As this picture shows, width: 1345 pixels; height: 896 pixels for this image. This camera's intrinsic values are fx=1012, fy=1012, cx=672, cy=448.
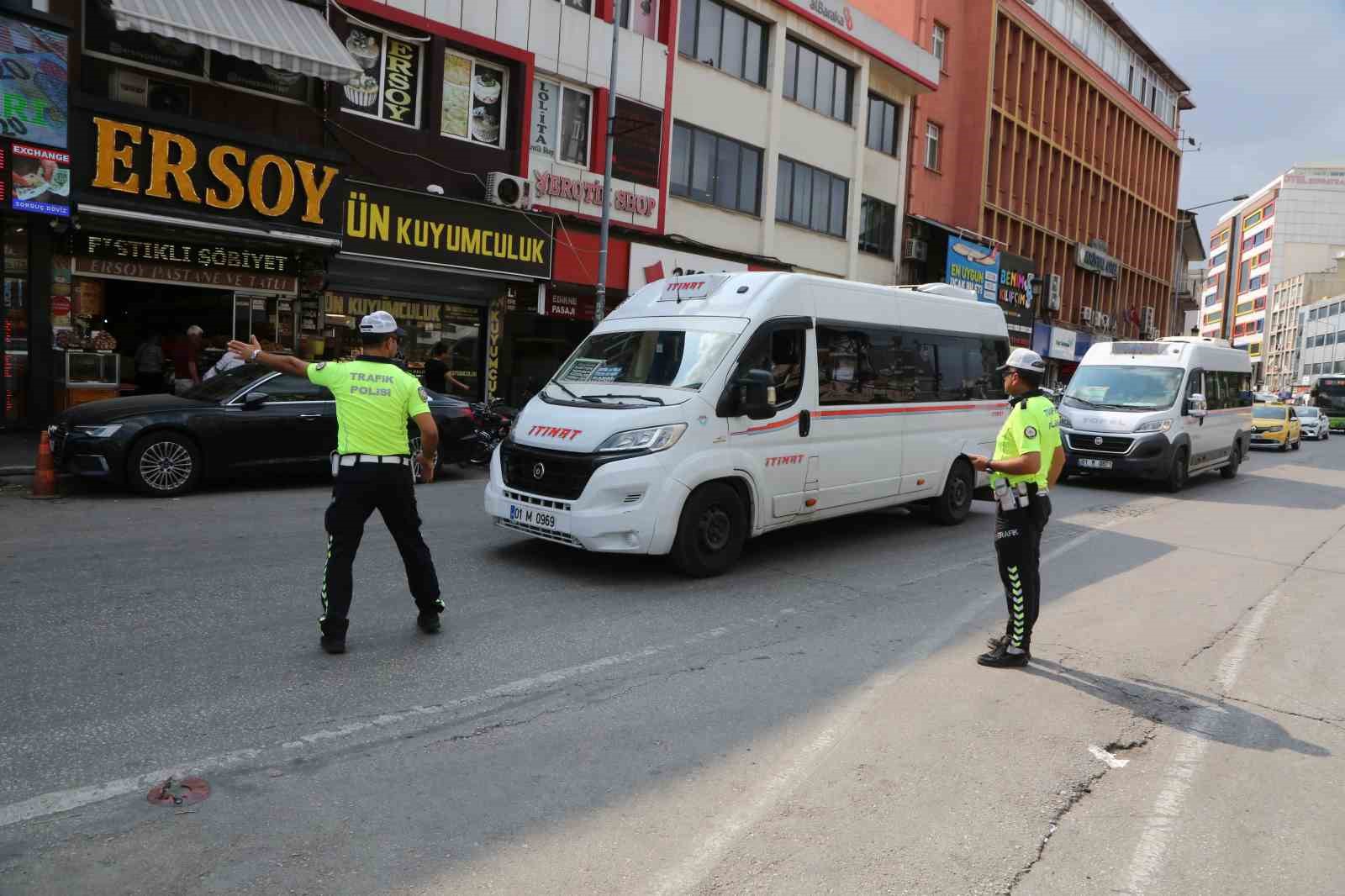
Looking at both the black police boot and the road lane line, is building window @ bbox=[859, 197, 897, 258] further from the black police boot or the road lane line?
the road lane line

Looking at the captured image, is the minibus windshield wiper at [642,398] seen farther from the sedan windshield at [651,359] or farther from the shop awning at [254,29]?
the shop awning at [254,29]

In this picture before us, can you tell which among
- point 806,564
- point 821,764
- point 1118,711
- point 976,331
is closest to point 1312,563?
point 976,331

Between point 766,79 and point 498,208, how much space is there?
31.8ft

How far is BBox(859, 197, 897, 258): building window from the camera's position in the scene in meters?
29.8

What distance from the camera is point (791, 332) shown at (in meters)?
8.73

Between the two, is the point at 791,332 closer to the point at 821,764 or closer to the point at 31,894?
the point at 821,764

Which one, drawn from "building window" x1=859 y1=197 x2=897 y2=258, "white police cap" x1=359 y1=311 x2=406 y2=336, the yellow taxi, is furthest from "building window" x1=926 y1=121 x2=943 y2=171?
"white police cap" x1=359 y1=311 x2=406 y2=336

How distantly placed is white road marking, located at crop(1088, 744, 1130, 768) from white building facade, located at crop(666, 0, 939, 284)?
19101mm

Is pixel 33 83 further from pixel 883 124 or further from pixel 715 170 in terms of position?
pixel 883 124

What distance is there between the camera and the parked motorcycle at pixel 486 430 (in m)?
14.4

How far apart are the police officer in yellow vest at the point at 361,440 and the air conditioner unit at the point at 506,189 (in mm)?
13469

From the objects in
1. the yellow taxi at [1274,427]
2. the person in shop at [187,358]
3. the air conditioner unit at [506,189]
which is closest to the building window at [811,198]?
the air conditioner unit at [506,189]

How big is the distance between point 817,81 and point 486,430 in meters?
16.6

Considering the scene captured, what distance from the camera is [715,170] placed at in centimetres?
2395
